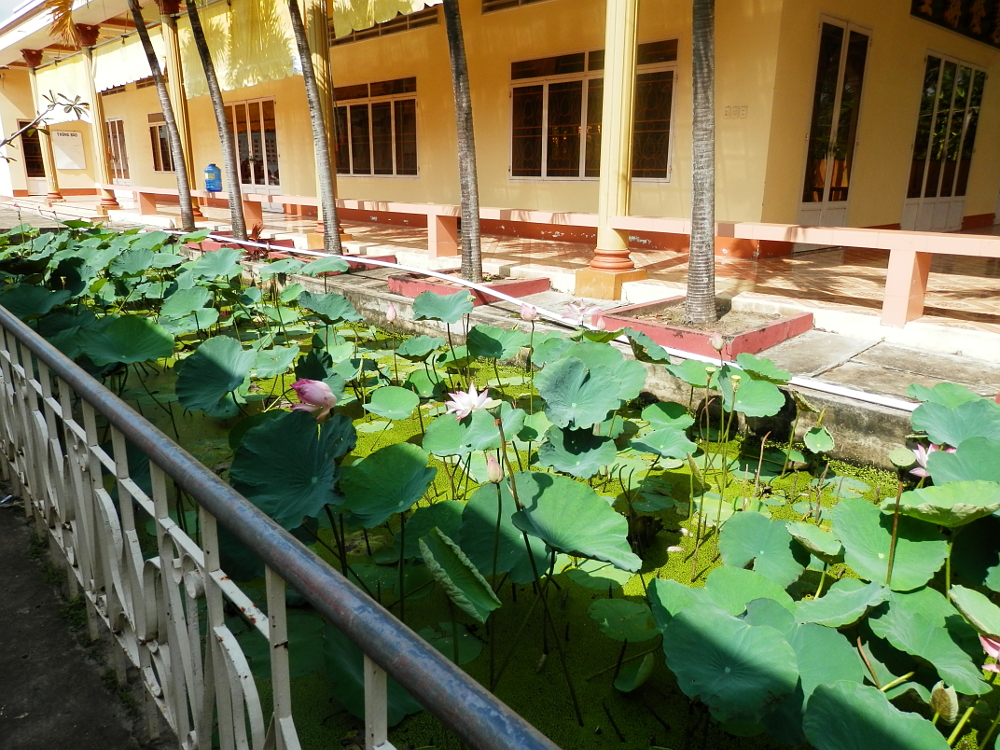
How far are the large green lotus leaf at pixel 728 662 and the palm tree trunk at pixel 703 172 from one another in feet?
10.8

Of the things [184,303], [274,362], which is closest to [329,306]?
[274,362]

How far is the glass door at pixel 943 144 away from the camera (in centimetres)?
870

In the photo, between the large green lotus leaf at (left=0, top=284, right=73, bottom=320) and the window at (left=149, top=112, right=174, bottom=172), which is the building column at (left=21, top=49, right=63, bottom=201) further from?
the large green lotus leaf at (left=0, top=284, right=73, bottom=320)

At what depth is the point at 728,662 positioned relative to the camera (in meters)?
1.34

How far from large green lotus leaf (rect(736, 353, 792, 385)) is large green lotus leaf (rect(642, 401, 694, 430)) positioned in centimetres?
30

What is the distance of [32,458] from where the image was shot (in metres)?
2.15

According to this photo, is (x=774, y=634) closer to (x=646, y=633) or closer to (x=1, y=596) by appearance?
(x=646, y=633)

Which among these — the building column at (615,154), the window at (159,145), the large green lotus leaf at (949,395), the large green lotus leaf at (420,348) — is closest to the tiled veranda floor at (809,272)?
the building column at (615,154)

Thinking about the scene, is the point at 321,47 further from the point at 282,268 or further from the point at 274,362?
the point at 274,362

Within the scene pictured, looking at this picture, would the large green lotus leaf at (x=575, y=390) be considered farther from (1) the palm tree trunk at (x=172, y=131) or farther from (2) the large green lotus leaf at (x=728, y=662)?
(1) the palm tree trunk at (x=172, y=131)

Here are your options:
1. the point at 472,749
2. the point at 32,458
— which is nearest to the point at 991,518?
→ the point at 472,749

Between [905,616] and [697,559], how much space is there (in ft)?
2.81

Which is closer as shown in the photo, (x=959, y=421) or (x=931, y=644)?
(x=931, y=644)

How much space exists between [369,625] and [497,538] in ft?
2.99
